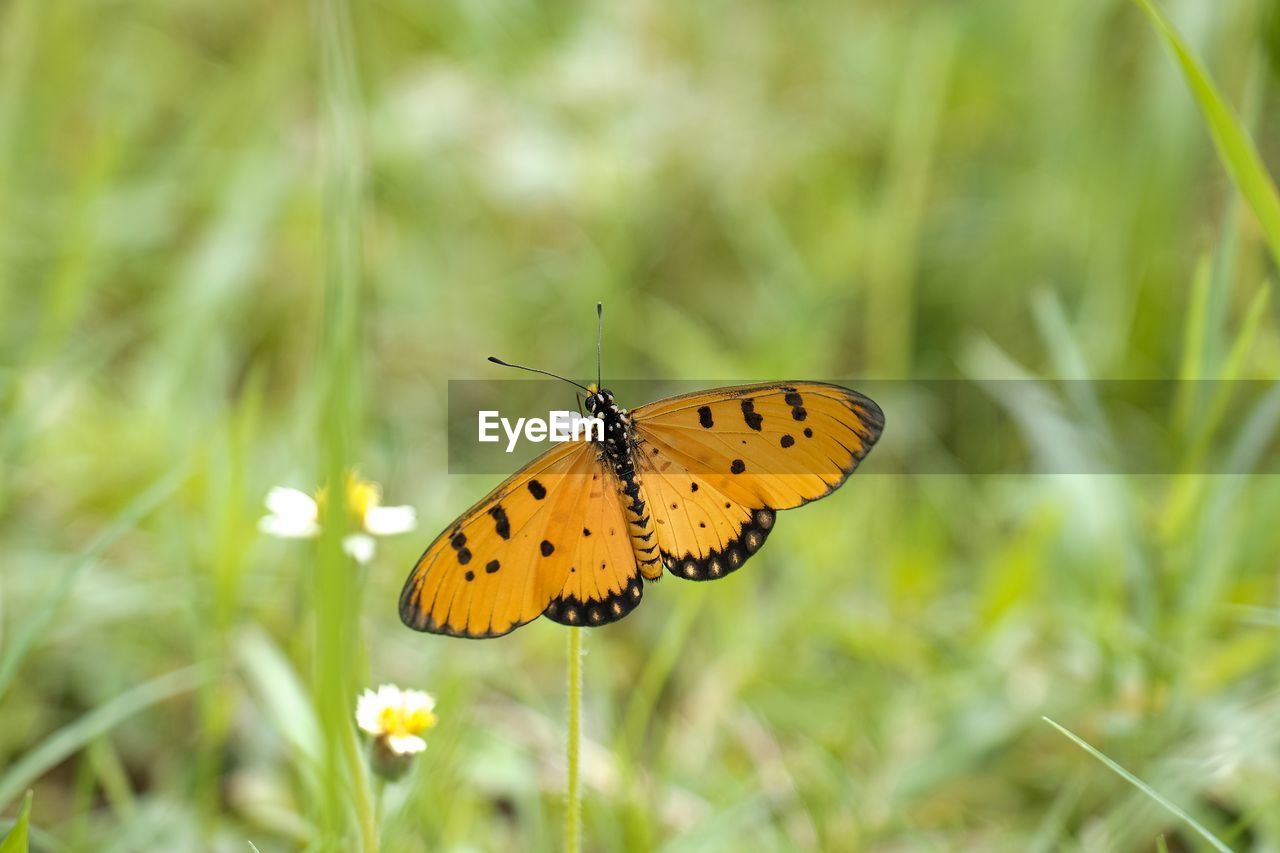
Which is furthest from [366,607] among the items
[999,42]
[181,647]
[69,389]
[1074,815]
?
[999,42]

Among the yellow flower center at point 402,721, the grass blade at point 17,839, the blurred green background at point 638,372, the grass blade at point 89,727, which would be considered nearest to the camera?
the grass blade at point 17,839

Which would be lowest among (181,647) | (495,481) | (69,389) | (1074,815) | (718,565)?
(1074,815)

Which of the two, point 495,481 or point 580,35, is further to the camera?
point 580,35

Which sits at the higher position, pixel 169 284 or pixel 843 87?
pixel 843 87

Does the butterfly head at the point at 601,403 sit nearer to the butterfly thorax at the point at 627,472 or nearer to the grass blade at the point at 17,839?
the butterfly thorax at the point at 627,472

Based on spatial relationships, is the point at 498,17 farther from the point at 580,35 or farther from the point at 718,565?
the point at 718,565

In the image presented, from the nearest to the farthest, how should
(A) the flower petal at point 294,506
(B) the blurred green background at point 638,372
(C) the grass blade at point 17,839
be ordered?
1. (C) the grass blade at point 17,839
2. (A) the flower petal at point 294,506
3. (B) the blurred green background at point 638,372

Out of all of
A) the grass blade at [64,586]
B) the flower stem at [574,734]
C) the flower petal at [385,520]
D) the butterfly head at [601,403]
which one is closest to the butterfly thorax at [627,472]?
the butterfly head at [601,403]
